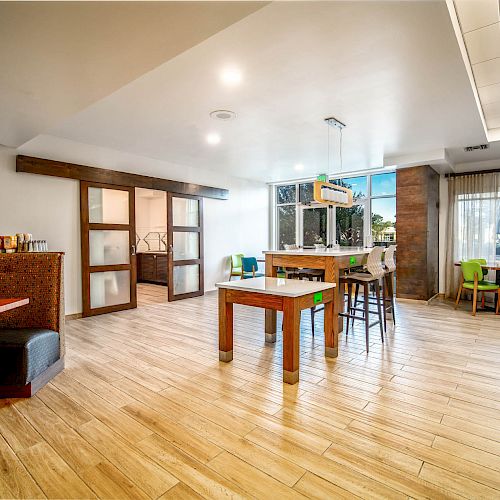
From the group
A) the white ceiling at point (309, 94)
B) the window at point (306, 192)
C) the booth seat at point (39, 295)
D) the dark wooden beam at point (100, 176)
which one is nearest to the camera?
the white ceiling at point (309, 94)

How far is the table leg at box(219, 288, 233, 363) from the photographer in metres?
3.13

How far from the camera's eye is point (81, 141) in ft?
16.5

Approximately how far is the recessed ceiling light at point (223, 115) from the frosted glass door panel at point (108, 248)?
2.66 metres

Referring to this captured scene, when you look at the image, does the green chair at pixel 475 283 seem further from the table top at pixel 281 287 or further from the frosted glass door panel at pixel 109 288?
the frosted glass door panel at pixel 109 288

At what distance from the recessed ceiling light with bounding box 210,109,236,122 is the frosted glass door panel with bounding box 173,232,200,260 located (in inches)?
115

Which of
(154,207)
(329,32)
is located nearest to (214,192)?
(154,207)

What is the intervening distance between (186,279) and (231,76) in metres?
4.47

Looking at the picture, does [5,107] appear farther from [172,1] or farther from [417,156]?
[417,156]

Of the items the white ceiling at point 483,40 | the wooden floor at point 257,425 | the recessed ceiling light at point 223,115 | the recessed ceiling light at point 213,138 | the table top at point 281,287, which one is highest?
the white ceiling at point 483,40

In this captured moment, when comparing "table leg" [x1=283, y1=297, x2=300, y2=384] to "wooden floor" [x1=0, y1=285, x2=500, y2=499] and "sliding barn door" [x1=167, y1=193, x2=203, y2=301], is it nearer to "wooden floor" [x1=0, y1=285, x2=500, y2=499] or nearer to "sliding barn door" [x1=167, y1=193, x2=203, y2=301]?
"wooden floor" [x1=0, y1=285, x2=500, y2=499]

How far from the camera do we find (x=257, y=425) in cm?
210

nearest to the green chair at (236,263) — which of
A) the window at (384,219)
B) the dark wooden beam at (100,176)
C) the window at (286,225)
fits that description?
the dark wooden beam at (100,176)

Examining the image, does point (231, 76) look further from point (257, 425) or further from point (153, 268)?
point (153, 268)

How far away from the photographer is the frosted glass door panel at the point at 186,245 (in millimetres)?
6540
